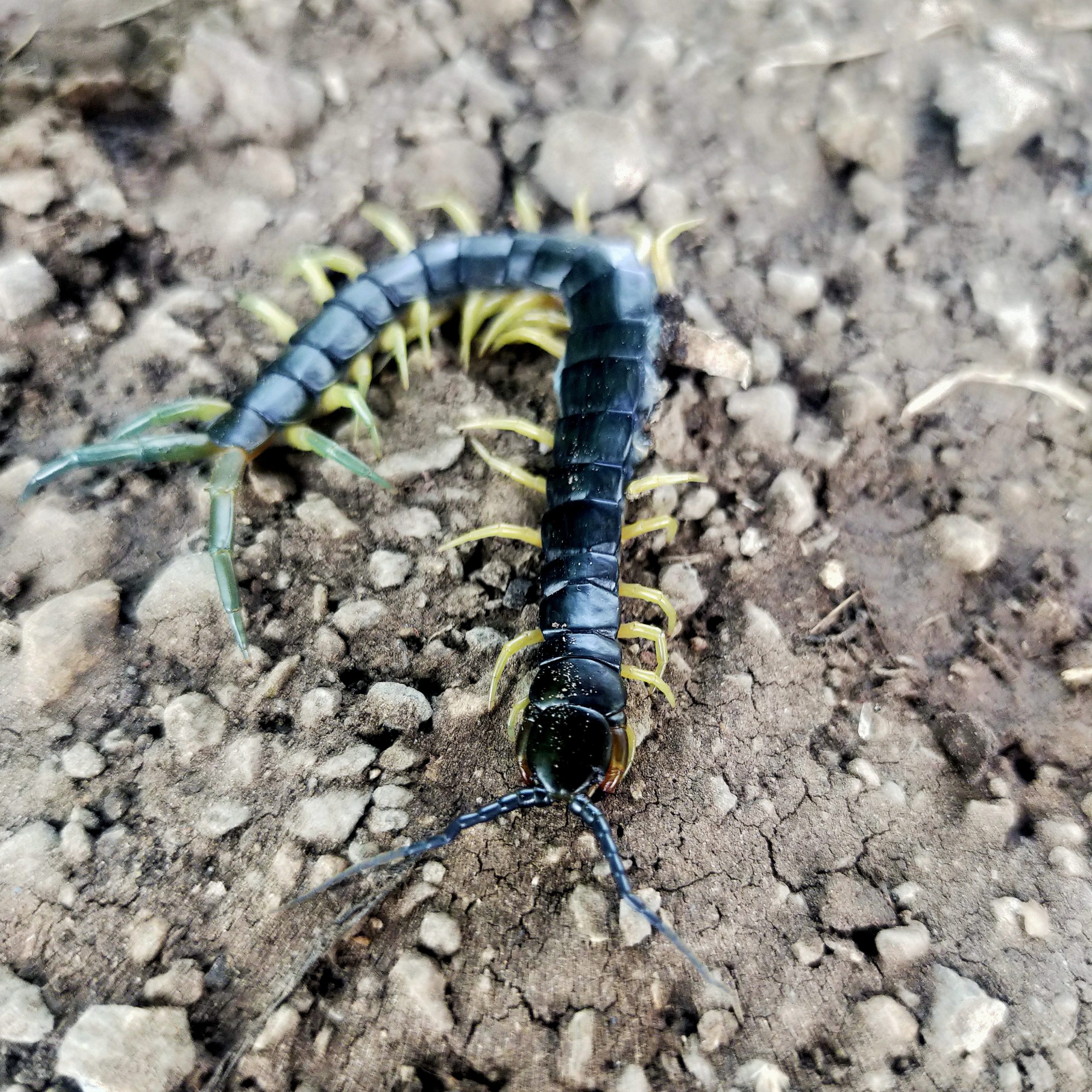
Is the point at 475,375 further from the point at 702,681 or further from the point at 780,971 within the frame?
the point at 780,971

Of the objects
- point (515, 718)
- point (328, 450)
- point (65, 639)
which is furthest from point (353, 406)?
point (515, 718)

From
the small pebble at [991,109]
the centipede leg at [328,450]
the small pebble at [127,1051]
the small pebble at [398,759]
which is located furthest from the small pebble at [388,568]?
the small pebble at [991,109]

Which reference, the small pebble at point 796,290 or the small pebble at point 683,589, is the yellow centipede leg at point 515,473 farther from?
the small pebble at point 796,290

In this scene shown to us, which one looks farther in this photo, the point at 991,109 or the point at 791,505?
the point at 991,109

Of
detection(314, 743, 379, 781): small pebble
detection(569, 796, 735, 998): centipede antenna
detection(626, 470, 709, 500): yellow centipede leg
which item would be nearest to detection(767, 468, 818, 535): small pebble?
detection(626, 470, 709, 500): yellow centipede leg

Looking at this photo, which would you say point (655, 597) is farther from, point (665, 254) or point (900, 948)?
point (665, 254)

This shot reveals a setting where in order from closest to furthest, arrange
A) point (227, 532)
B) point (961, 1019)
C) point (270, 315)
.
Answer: point (961, 1019)
point (227, 532)
point (270, 315)

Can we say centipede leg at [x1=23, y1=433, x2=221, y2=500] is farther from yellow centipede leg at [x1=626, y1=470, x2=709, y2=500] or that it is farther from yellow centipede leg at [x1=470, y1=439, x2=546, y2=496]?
yellow centipede leg at [x1=626, y1=470, x2=709, y2=500]
